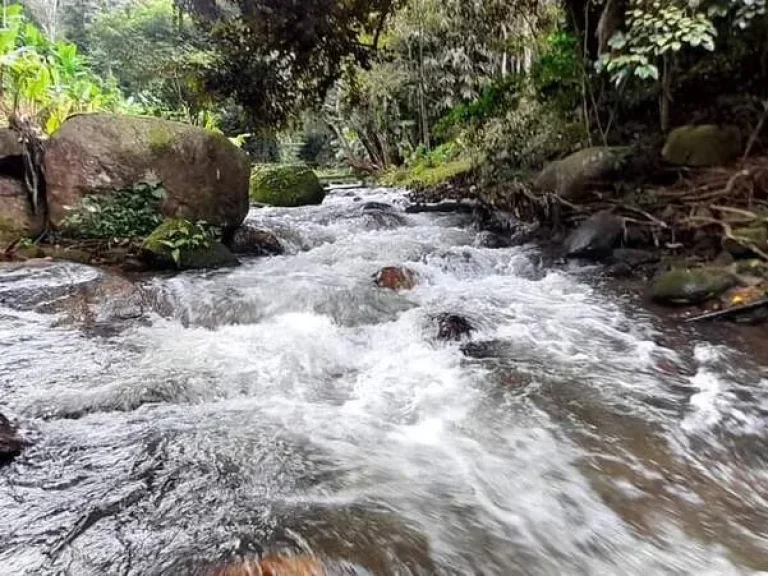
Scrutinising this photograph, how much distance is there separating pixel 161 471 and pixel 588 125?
293 inches

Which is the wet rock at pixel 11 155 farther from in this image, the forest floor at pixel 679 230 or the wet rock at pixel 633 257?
the wet rock at pixel 633 257

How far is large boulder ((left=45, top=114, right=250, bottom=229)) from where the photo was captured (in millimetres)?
6215

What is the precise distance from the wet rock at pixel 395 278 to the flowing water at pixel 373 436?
576 millimetres

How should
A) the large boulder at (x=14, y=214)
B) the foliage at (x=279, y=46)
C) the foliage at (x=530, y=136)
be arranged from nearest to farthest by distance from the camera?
1. the large boulder at (x=14, y=214)
2. the foliage at (x=279, y=46)
3. the foliage at (x=530, y=136)

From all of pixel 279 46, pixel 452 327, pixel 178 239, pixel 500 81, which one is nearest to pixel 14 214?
pixel 178 239

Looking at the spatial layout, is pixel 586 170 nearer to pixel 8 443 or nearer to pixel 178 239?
pixel 178 239

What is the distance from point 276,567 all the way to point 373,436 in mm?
1112

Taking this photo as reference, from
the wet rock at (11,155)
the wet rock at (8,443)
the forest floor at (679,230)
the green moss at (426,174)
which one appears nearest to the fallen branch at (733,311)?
the forest floor at (679,230)

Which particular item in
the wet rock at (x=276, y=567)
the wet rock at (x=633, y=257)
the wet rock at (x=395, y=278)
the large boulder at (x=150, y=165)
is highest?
the large boulder at (x=150, y=165)

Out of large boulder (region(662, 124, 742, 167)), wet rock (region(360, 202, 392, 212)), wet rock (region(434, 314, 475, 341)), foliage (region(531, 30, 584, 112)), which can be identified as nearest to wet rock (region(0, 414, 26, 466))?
wet rock (region(434, 314, 475, 341))

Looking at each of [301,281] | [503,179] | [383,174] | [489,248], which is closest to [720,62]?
[503,179]

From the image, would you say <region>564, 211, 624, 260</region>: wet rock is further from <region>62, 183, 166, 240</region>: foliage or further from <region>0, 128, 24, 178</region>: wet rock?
<region>0, 128, 24, 178</region>: wet rock

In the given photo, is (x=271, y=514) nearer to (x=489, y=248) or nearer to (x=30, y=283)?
(x=30, y=283)

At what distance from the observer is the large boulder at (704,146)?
6.57m
